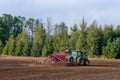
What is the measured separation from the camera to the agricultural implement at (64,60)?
36.2 m

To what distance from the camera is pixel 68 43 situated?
71375 millimetres

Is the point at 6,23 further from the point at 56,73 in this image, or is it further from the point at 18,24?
the point at 56,73

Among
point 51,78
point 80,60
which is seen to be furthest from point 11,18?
point 51,78

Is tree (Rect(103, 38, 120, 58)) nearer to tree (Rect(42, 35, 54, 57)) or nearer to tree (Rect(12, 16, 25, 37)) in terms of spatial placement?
tree (Rect(42, 35, 54, 57))

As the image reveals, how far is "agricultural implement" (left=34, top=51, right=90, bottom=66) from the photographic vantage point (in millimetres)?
36234

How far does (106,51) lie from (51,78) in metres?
42.3

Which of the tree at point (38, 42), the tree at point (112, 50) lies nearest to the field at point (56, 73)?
the tree at point (112, 50)

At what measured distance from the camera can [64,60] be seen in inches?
1462

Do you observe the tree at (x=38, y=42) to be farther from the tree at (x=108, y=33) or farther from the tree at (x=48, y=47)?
the tree at (x=108, y=33)

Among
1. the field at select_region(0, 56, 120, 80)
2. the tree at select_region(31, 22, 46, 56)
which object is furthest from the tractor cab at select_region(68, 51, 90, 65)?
the tree at select_region(31, 22, 46, 56)

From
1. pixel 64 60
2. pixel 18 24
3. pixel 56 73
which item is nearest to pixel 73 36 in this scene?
pixel 64 60

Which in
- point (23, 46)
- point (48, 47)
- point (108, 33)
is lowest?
point (48, 47)

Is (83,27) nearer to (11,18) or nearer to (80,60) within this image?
(80,60)

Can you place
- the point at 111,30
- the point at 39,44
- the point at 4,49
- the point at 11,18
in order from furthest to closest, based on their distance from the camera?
the point at 11,18, the point at 4,49, the point at 39,44, the point at 111,30
